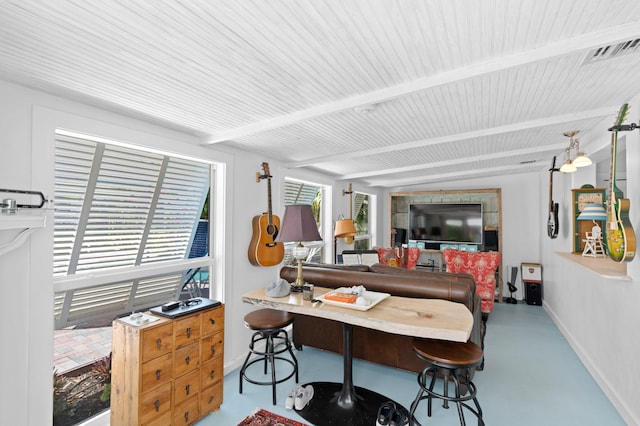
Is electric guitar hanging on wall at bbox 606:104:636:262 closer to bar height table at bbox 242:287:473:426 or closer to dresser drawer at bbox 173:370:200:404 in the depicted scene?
bar height table at bbox 242:287:473:426

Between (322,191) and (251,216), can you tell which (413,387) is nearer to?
(251,216)

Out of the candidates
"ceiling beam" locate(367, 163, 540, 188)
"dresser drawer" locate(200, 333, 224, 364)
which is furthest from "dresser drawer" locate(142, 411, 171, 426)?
"ceiling beam" locate(367, 163, 540, 188)

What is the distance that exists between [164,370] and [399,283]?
73.2 inches

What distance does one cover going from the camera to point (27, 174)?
5.75 ft

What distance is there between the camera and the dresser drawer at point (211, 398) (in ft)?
7.52

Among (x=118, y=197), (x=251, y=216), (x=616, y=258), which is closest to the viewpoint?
(x=616, y=258)

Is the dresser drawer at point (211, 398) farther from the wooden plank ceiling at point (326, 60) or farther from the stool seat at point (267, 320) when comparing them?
the wooden plank ceiling at point (326, 60)

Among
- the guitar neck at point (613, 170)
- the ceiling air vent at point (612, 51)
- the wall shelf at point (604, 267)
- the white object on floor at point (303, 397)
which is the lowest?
the white object on floor at point (303, 397)

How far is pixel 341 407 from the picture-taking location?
233 cm

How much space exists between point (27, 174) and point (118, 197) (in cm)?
58

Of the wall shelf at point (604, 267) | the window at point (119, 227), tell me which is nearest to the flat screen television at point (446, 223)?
the wall shelf at point (604, 267)

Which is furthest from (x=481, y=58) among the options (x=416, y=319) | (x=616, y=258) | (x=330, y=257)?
(x=330, y=257)

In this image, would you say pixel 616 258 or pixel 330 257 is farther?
pixel 330 257

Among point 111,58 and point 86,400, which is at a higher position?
point 111,58
